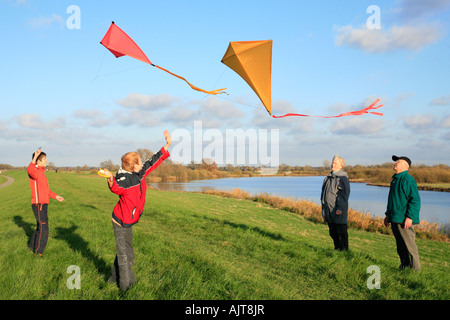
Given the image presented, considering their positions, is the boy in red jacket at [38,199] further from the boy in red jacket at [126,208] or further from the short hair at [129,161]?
the short hair at [129,161]

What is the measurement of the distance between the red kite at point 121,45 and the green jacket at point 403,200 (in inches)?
162

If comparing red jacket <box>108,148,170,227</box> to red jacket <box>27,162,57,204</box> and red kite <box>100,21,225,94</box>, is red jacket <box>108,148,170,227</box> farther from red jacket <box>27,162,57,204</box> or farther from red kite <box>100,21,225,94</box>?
red jacket <box>27,162,57,204</box>

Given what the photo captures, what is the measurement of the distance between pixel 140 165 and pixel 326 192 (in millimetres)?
4408

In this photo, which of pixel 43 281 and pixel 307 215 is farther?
pixel 307 215

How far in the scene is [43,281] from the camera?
4.32m

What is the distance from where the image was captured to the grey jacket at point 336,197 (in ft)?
20.7

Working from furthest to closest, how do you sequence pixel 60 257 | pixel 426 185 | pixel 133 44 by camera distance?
1. pixel 426 185
2. pixel 133 44
3. pixel 60 257

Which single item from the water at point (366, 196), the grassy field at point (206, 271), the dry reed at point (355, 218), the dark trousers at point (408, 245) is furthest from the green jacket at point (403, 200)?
the water at point (366, 196)

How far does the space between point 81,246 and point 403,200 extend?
6953 millimetres

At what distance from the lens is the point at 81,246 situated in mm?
6332

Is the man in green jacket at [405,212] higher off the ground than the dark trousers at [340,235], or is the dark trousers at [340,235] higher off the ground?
the man in green jacket at [405,212]

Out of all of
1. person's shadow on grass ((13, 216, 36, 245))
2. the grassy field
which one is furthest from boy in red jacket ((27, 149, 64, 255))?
person's shadow on grass ((13, 216, 36, 245))
